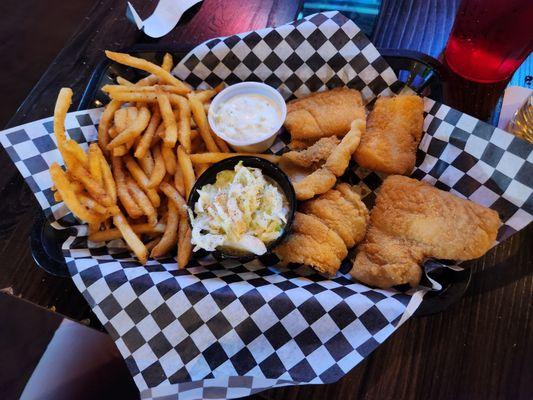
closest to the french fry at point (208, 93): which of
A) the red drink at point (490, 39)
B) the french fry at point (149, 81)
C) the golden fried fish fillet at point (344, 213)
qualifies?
the french fry at point (149, 81)

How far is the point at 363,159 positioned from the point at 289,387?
101 centimetres

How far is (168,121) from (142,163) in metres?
0.24

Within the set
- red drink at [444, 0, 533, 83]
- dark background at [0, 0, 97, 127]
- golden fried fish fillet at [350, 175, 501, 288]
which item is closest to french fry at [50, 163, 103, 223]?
golden fried fish fillet at [350, 175, 501, 288]

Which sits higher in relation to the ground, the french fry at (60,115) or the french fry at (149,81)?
the french fry at (60,115)

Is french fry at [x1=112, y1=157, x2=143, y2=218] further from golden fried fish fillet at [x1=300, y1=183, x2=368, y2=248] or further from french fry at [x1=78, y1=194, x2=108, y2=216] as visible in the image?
golden fried fish fillet at [x1=300, y1=183, x2=368, y2=248]

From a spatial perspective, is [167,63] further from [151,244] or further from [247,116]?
[151,244]

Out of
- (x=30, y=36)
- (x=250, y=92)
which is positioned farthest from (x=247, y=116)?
(x=30, y=36)

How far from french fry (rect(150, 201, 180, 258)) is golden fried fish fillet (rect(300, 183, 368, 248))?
59 centimetres

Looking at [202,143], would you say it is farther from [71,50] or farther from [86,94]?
[71,50]

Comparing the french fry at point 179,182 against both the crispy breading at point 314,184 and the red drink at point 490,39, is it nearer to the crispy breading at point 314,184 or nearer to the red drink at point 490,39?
the crispy breading at point 314,184

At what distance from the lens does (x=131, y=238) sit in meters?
1.74

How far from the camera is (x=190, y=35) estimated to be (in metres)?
2.42

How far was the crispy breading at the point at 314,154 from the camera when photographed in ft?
6.20

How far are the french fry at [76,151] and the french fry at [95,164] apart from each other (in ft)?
0.08
